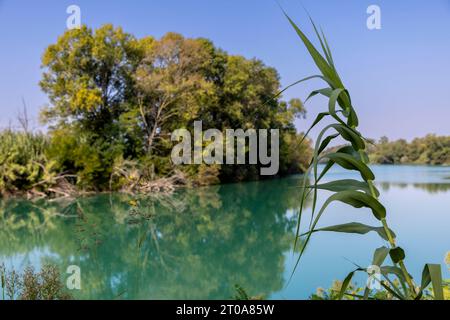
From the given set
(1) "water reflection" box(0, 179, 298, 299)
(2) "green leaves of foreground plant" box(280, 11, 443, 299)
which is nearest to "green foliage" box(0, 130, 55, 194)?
(1) "water reflection" box(0, 179, 298, 299)

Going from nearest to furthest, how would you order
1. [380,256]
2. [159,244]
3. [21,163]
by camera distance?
1. [380,256]
2. [159,244]
3. [21,163]

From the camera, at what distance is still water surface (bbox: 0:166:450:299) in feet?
11.7

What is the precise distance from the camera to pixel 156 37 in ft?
41.6

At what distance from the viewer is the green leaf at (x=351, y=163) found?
1.00m

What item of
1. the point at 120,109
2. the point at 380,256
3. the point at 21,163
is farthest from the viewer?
the point at 120,109

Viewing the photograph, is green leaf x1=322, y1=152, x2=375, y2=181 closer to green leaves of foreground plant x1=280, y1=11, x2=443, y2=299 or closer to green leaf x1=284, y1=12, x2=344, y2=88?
green leaves of foreground plant x1=280, y1=11, x2=443, y2=299

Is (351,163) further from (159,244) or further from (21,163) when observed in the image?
(21,163)

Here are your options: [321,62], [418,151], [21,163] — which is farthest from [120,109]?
[321,62]

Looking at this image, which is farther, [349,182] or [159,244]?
[159,244]

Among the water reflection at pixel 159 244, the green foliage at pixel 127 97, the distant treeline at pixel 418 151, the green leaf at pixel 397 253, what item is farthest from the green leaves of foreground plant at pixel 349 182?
the distant treeline at pixel 418 151

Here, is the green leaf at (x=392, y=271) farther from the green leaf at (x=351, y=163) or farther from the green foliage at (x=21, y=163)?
the green foliage at (x=21, y=163)

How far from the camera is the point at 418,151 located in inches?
648

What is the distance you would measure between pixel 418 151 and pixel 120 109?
11112mm
